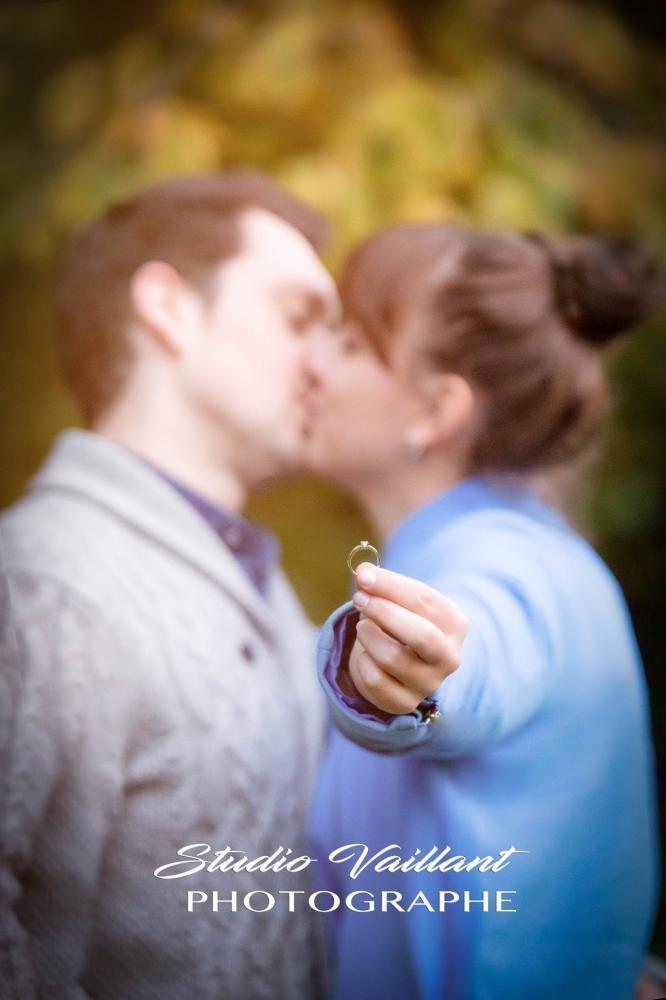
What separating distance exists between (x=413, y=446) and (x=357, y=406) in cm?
7

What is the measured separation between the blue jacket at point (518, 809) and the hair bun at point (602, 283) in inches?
7.5

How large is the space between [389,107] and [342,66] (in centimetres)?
7

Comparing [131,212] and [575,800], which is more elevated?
[131,212]

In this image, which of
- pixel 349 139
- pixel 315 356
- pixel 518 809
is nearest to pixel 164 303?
pixel 315 356

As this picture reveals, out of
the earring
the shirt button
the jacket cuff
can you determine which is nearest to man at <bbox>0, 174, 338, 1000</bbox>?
the shirt button

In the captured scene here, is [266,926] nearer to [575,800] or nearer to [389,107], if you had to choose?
[575,800]

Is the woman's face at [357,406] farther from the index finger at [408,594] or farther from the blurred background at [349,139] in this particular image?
the index finger at [408,594]

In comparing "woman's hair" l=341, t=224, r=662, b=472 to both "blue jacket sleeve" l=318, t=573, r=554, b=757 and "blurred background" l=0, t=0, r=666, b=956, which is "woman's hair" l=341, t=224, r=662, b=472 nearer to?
"blurred background" l=0, t=0, r=666, b=956

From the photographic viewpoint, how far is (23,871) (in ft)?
3.14

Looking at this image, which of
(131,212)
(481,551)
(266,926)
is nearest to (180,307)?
(131,212)

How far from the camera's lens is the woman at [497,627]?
982 mm

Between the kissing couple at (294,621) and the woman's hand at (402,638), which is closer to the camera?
the woman's hand at (402,638)

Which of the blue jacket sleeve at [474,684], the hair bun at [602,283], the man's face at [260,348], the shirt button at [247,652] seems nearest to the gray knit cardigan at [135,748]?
the shirt button at [247,652]

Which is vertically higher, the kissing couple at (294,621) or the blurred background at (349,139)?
the blurred background at (349,139)
